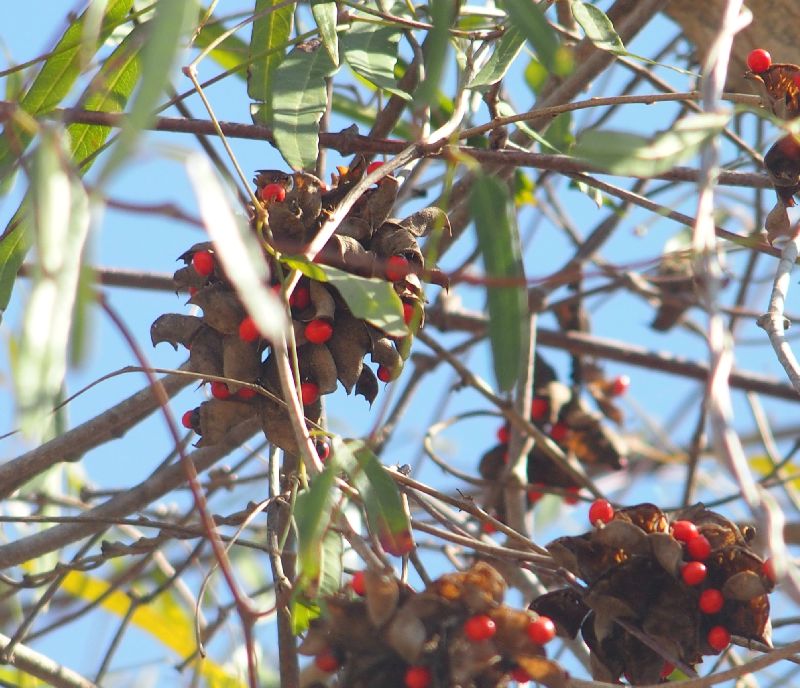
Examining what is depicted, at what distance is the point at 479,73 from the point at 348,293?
1.52ft

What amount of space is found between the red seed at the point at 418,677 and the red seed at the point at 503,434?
1.29m

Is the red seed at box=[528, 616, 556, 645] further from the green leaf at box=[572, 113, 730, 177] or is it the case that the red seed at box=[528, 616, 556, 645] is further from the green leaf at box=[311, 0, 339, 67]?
the green leaf at box=[311, 0, 339, 67]

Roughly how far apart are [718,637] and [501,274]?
15.1 inches

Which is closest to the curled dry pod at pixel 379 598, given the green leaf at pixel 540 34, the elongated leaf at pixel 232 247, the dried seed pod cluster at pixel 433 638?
the dried seed pod cluster at pixel 433 638

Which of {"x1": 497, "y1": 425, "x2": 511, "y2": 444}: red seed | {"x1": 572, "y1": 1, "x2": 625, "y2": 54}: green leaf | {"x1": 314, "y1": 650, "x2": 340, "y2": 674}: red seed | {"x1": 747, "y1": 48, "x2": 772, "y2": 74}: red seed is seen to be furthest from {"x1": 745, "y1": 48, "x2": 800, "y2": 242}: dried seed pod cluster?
{"x1": 497, "y1": 425, "x2": 511, "y2": 444}: red seed

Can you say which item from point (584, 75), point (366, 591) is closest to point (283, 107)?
point (584, 75)

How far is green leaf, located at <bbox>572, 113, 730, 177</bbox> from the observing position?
96 centimetres

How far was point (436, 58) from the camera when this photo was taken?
3.12 ft

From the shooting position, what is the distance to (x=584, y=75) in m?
1.73

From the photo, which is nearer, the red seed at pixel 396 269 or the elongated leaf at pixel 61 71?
the red seed at pixel 396 269

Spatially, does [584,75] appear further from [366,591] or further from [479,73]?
[366,591]

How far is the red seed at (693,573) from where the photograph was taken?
3.64ft

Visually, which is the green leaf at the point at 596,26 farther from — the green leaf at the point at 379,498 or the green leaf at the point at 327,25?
the green leaf at the point at 379,498

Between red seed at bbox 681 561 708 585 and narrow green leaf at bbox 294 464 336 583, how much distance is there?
0.33m
